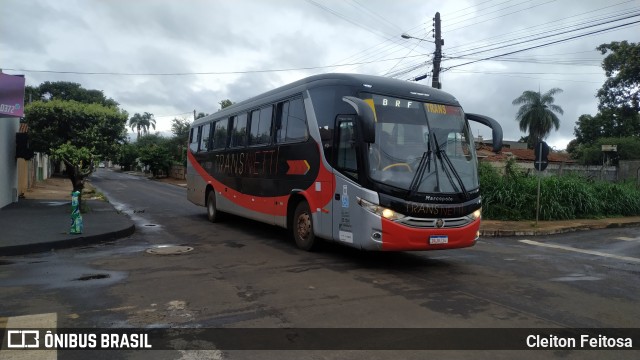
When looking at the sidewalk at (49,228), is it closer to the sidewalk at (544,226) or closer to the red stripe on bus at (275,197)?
the red stripe on bus at (275,197)

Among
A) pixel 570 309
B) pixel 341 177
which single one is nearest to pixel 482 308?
pixel 570 309

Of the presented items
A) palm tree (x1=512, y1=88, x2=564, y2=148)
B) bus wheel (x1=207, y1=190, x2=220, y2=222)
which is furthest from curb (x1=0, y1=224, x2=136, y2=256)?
palm tree (x1=512, y1=88, x2=564, y2=148)

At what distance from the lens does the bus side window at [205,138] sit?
15.9m

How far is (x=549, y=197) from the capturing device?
1828cm

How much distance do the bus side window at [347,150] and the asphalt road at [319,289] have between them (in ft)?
5.74

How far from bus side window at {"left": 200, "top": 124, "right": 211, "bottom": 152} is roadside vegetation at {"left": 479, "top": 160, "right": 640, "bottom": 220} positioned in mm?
10511

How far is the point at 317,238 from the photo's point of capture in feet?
31.3

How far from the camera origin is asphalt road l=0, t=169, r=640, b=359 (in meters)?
5.35

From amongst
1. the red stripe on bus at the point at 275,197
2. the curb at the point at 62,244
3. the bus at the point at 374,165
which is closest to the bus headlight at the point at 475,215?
the bus at the point at 374,165

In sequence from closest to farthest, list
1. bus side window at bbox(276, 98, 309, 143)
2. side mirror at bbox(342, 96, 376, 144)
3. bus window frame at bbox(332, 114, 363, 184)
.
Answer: side mirror at bbox(342, 96, 376, 144) < bus window frame at bbox(332, 114, 363, 184) < bus side window at bbox(276, 98, 309, 143)

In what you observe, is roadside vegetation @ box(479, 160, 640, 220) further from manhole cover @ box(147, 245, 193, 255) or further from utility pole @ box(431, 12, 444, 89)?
manhole cover @ box(147, 245, 193, 255)

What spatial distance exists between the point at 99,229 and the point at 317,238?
604 centimetres

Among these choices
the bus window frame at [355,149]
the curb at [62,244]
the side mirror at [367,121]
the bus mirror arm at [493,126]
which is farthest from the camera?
the curb at [62,244]

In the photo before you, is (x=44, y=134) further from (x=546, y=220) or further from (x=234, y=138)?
(x=546, y=220)
